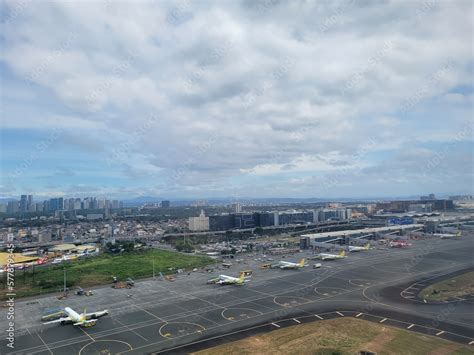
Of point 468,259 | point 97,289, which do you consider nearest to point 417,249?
point 468,259

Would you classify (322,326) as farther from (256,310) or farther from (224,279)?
(224,279)

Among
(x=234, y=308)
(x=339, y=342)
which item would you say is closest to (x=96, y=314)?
(x=234, y=308)

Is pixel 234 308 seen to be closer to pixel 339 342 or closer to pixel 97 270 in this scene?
pixel 339 342

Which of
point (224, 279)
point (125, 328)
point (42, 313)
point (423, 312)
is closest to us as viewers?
point (125, 328)

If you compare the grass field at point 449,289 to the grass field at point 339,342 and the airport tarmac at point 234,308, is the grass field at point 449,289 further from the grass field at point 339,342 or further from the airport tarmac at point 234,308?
the grass field at point 339,342

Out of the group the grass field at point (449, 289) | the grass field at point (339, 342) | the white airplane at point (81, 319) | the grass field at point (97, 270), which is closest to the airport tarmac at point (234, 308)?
the white airplane at point (81, 319)

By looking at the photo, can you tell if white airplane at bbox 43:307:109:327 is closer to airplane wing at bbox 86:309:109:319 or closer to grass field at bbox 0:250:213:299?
airplane wing at bbox 86:309:109:319

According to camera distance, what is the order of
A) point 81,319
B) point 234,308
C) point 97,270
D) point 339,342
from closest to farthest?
1. point 339,342
2. point 81,319
3. point 234,308
4. point 97,270
